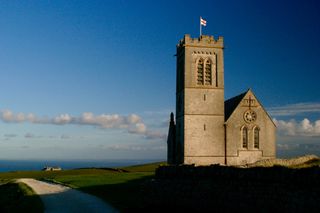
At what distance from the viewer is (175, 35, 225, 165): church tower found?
1807 inches

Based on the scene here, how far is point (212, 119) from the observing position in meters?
46.8

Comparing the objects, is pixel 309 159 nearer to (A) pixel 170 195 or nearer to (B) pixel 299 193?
(A) pixel 170 195

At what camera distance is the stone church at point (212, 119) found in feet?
151

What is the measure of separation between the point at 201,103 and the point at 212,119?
7.35 ft

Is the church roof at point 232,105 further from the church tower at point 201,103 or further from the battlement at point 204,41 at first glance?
the battlement at point 204,41

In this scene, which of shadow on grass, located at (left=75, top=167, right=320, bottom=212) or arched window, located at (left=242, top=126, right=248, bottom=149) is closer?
shadow on grass, located at (left=75, top=167, right=320, bottom=212)

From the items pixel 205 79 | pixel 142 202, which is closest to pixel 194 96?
pixel 205 79

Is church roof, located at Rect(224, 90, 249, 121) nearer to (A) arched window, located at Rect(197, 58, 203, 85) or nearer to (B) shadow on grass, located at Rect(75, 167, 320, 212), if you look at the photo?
(A) arched window, located at Rect(197, 58, 203, 85)

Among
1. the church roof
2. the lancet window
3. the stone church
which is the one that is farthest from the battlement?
the church roof

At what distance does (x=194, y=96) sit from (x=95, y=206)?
27.2 m

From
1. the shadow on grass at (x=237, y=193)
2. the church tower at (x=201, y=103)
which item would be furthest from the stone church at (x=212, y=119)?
the shadow on grass at (x=237, y=193)

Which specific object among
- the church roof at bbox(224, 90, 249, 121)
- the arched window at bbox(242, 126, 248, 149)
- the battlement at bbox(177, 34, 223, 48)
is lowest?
the arched window at bbox(242, 126, 248, 149)

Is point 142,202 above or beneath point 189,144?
beneath

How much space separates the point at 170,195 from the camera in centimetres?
2148
